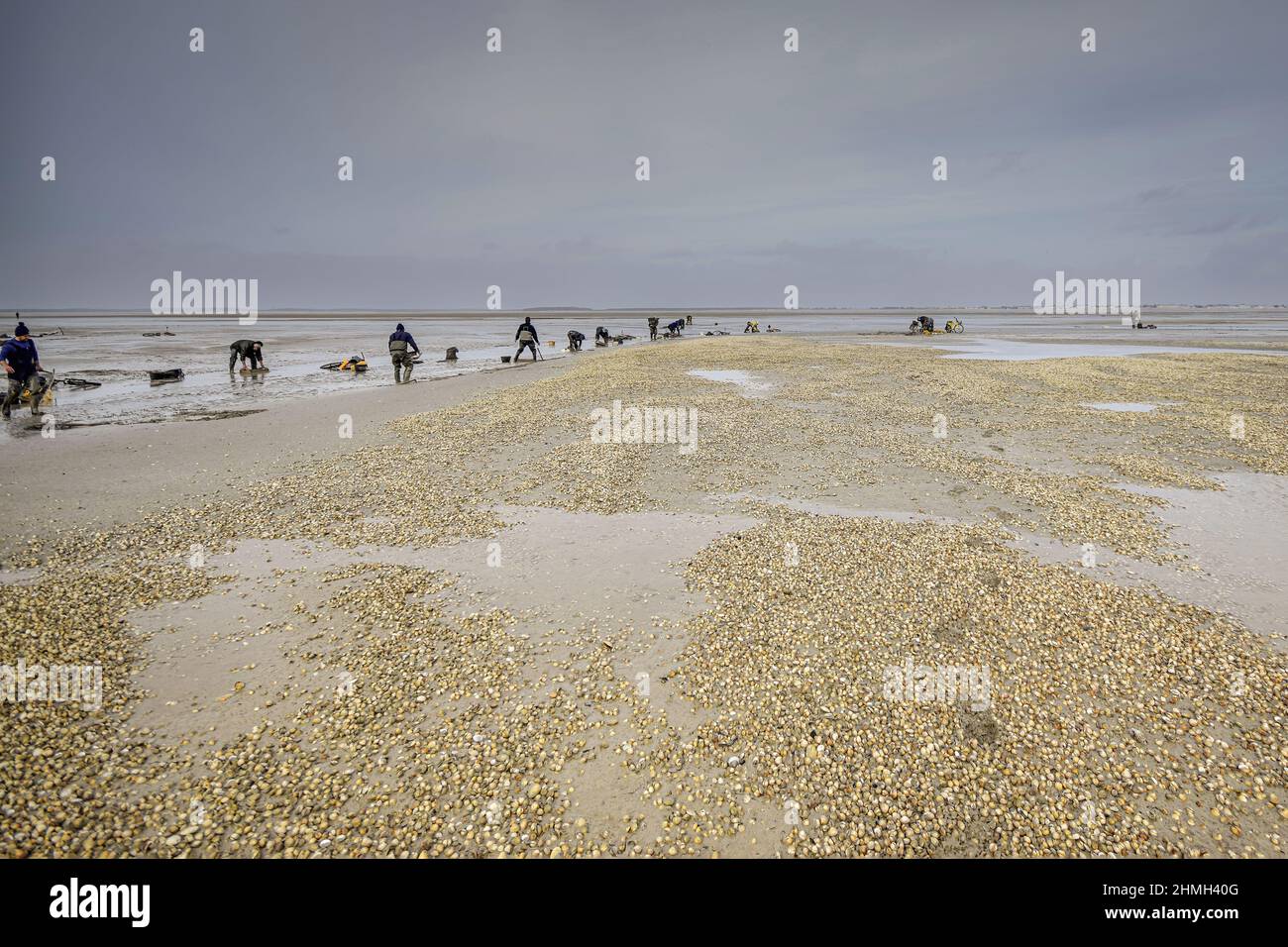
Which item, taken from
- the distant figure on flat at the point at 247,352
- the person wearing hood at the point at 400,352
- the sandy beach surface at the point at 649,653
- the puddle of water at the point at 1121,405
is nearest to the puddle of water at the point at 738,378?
the sandy beach surface at the point at 649,653

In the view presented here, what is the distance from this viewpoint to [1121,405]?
805 inches

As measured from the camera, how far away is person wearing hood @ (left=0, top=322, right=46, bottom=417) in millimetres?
18859

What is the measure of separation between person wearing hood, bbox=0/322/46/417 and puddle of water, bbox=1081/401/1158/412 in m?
37.5

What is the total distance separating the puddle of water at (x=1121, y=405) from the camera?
19.7 meters

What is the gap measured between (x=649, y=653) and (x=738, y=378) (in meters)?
24.4

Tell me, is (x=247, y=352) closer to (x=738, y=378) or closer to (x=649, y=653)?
(x=738, y=378)

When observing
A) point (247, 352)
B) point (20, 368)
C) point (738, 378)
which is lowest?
point (20, 368)

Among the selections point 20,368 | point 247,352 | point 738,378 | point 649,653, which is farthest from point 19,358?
point 738,378

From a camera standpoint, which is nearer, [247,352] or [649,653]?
[649,653]

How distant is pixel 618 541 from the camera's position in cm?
943

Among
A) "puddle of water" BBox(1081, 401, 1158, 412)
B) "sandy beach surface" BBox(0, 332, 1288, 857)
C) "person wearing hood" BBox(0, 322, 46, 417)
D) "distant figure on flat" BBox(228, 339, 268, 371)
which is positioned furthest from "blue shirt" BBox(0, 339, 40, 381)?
"puddle of water" BBox(1081, 401, 1158, 412)

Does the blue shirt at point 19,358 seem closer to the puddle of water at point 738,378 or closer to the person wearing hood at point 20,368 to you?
the person wearing hood at point 20,368

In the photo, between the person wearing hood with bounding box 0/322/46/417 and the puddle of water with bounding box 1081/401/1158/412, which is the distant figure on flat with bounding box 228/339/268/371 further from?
the puddle of water with bounding box 1081/401/1158/412
